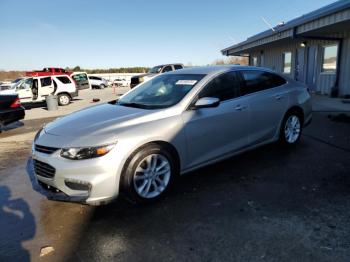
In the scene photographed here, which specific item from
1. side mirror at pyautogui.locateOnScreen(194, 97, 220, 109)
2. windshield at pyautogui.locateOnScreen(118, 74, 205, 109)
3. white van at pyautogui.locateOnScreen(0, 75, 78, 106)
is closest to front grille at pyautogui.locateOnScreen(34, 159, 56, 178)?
windshield at pyautogui.locateOnScreen(118, 74, 205, 109)

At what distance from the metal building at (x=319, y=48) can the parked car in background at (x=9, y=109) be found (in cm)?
979

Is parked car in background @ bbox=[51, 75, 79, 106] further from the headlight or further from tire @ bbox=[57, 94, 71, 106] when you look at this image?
the headlight

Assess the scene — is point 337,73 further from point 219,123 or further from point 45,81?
point 45,81

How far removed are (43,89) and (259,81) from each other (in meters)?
14.3

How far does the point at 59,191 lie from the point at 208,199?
1.73m

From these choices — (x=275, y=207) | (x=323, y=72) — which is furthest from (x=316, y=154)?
(x=323, y=72)

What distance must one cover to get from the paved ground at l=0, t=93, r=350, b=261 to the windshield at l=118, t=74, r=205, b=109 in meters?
1.17

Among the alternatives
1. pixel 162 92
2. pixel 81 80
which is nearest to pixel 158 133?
pixel 162 92

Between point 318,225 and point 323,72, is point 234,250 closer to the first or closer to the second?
point 318,225

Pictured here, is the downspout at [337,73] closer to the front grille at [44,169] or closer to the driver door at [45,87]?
the front grille at [44,169]

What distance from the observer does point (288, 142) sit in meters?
5.61

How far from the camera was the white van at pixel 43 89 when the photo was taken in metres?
16.4

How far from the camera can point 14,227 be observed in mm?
3307

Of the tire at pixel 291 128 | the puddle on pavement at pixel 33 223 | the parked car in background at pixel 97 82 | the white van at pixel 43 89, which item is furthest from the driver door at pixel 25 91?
the parked car in background at pixel 97 82
